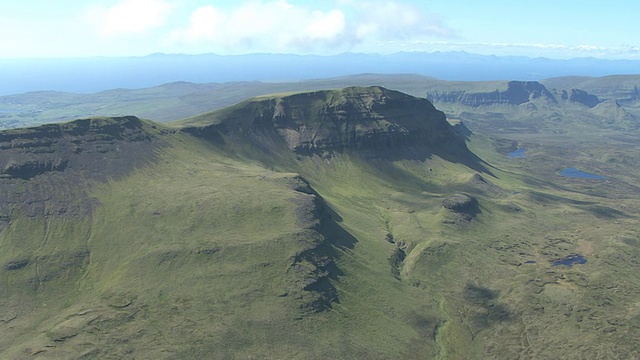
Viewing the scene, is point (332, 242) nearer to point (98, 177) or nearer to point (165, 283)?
point (165, 283)

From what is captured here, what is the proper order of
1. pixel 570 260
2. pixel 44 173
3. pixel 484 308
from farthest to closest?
pixel 570 260 → pixel 44 173 → pixel 484 308

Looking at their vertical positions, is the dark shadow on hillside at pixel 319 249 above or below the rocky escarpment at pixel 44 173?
below

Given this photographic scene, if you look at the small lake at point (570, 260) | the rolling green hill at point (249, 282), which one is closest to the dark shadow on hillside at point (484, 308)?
the rolling green hill at point (249, 282)

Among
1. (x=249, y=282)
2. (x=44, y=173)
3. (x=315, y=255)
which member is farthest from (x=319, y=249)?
(x=44, y=173)

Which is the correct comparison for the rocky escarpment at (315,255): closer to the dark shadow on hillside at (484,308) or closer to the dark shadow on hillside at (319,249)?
the dark shadow on hillside at (319,249)

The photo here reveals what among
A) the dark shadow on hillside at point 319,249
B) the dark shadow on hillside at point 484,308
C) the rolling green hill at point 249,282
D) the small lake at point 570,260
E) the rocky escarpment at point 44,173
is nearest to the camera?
the rolling green hill at point 249,282

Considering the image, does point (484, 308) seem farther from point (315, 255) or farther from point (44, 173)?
point (44, 173)

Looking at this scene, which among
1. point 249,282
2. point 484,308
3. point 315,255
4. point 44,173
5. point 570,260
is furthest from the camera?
point 570,260

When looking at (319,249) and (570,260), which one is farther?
(570,260)

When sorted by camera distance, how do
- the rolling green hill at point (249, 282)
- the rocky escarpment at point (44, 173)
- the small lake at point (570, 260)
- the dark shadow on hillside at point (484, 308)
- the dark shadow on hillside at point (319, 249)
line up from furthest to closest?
the small lake at point (570, 260), the rocky escarpment at point (44, 173), the dark shadow on hillside at point (484, 308), the dark shadow on hillside at point (319, 249), the rolling green hill at point (249, 282)
